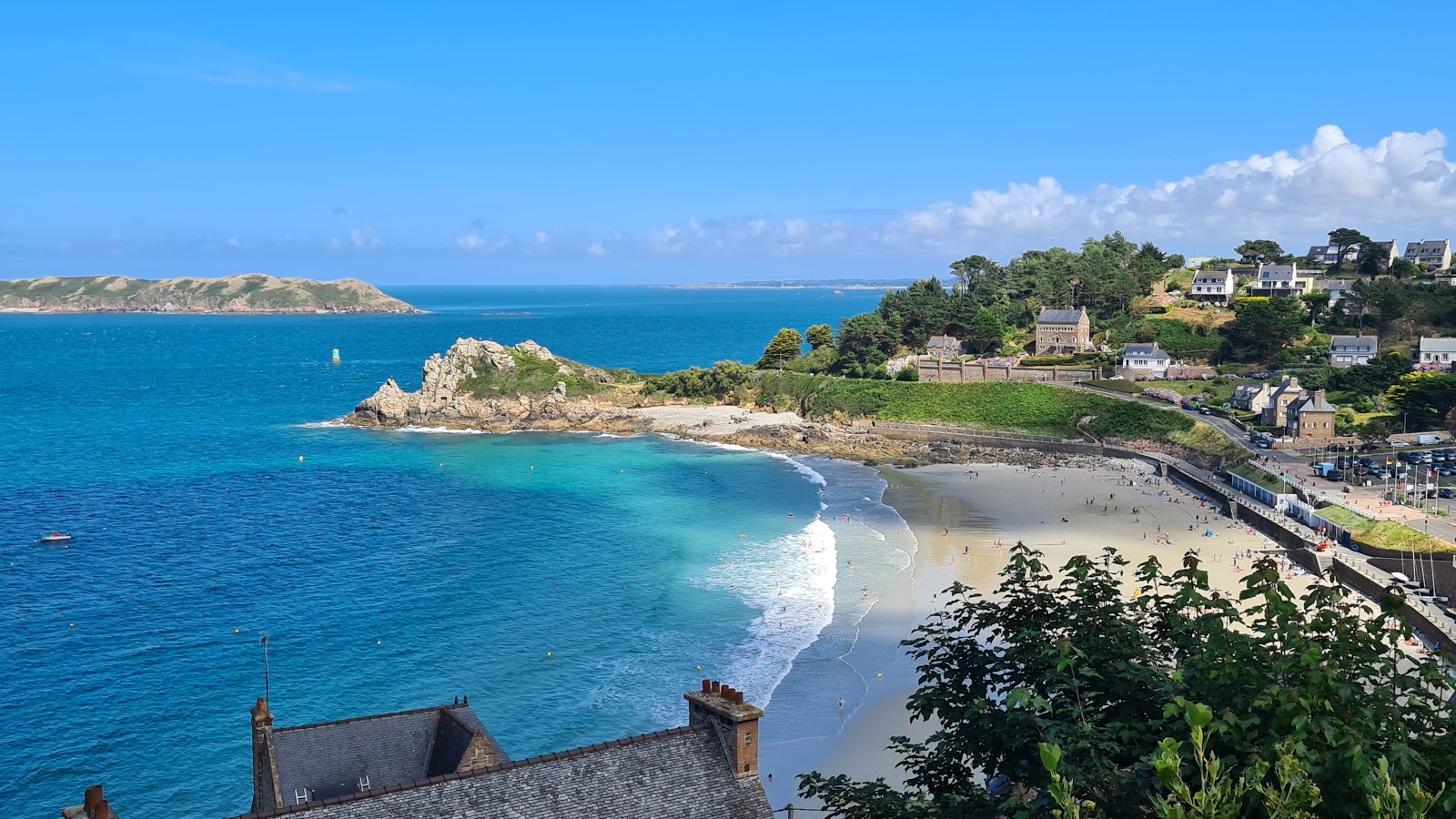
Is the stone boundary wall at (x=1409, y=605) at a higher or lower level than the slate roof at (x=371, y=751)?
lower

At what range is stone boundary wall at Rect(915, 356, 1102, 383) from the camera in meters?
96.2

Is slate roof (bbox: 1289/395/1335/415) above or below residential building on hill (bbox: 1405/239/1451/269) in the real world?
below

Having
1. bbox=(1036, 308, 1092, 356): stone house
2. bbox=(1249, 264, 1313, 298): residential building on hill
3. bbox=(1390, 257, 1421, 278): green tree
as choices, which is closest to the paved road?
bbox=(1036, 308, 1092, 356): stone house

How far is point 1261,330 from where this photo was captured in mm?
97625

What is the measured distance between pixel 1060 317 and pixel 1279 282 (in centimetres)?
2855

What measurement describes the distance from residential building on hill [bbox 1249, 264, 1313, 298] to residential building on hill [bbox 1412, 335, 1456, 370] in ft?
86.8

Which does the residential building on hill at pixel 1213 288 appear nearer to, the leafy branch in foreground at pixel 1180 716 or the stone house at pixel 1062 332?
the stone house at pixel 1062 332

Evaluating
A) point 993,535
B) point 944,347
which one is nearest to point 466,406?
point 944,347

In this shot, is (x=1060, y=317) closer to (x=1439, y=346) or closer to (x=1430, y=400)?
(x=1439, y=346)

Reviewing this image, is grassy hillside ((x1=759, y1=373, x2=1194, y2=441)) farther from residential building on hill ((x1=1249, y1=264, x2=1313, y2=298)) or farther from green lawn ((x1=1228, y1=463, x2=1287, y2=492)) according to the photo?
residential building on hill ((x1=1249, y1=264, x2=1313, y2=298))

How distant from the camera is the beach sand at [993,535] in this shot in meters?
33.9

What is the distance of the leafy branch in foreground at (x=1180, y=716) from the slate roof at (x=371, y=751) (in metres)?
8.18

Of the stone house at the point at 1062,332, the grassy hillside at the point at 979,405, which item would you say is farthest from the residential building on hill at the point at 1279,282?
the grassy hillside at the point at 979,405

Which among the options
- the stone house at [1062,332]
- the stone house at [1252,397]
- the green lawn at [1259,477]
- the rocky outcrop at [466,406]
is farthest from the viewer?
the stone house at [1062,332]
